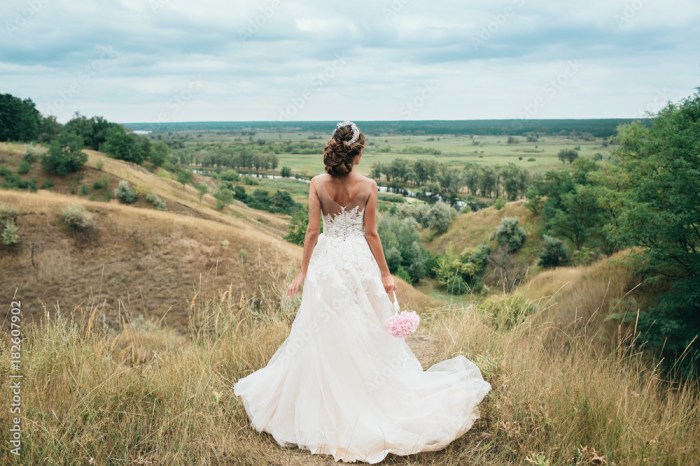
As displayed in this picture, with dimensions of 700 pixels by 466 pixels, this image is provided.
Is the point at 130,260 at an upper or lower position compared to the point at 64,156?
lower

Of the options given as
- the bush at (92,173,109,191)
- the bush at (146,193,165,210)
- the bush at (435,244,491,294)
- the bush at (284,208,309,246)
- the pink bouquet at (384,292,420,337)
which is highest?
the pink bouquet at (384,292,420,337)

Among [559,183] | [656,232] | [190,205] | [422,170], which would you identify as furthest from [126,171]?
[422,170]

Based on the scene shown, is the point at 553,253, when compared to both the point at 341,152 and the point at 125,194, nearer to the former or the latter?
the point at 125,194

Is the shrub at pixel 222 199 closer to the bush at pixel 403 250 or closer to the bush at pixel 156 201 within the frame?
the bush at pixel 156 201

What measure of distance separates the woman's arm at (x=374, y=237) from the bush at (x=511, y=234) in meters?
64.9

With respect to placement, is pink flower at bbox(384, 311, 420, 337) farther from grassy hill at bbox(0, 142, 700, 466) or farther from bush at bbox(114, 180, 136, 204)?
bush at bbox(114, 180, 136, 204)

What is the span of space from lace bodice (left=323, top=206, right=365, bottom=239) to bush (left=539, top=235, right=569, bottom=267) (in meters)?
56.0

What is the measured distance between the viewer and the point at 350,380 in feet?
16.8

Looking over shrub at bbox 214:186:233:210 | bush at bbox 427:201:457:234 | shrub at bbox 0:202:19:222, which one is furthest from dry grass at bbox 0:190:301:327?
bush at bbox 427:201:457:234

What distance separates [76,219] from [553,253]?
1929 inches

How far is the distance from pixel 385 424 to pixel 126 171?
222 ft

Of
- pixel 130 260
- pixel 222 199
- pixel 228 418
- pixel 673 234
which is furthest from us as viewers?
pixel 222 199

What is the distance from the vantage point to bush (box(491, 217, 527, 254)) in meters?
67.5

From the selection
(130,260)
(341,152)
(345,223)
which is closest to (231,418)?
(345,223)
